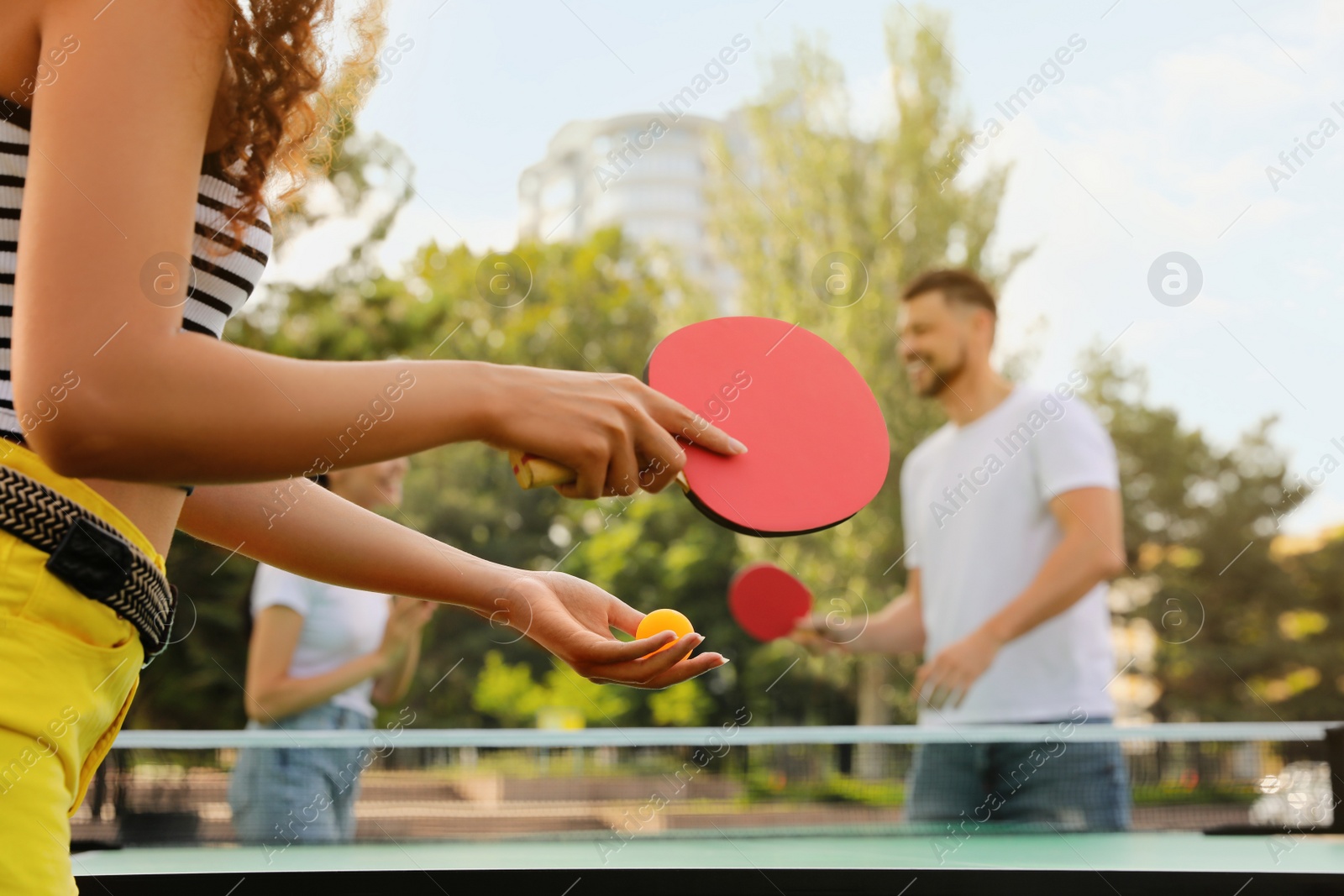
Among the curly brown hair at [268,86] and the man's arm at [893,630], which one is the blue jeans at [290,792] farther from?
the curly brown hair at [268,86]

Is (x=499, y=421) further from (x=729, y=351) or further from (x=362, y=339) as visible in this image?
(x=362, y=339)

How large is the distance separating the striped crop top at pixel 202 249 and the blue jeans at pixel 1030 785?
2.81 meters

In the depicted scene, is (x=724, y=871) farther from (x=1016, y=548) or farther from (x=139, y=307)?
(x=1016, y=548)

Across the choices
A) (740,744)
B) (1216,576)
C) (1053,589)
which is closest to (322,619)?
(740,744)

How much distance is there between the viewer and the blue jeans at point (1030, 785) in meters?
3.30

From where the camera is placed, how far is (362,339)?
16219 millimetres

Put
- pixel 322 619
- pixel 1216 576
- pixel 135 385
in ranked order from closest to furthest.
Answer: pixel 135 385
pixel 322 619
pixel 1216 576

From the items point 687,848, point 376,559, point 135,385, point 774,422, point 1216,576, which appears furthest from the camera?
point 1216,576

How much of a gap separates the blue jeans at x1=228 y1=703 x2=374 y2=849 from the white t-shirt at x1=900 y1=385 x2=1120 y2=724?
6.90ft

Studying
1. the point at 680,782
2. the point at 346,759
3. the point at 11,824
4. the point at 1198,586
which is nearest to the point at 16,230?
the point at 11,824

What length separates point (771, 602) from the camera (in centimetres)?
568

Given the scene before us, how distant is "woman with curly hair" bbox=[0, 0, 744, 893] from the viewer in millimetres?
949

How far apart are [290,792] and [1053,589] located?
105 inches

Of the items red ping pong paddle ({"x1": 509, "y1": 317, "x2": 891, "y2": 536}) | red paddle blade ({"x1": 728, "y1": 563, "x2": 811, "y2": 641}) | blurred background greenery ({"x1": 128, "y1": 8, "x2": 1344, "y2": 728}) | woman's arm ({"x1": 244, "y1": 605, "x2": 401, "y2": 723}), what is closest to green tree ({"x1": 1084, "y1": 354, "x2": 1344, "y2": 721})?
blurred background greenery ({"x1": 128, "y1": 8, "x2": 1344, "y2": 728})
